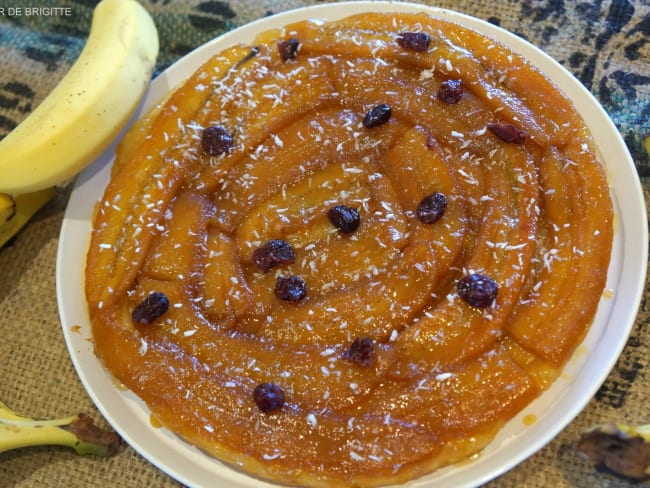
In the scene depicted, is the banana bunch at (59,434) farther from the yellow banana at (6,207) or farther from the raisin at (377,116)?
the raisin at (377,116)

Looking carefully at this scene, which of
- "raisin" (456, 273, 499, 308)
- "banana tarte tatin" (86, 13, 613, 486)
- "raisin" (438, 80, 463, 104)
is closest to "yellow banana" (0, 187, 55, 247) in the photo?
"banana tarte tatin" (86, 13, 613, 486)

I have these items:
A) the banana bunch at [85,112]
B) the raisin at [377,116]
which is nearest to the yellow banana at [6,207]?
the banana bunch at [85,112]

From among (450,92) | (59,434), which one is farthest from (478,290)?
(59,434)

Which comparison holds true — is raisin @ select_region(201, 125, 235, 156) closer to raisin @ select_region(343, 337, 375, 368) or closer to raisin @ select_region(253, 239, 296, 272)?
raisin @ select_region(253, 239, 296, 272)

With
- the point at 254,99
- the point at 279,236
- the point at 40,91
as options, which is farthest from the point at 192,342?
the point at 40,91

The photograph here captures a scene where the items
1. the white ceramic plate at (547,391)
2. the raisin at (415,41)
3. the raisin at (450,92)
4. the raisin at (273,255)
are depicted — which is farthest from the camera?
the raisin at (415,41)
